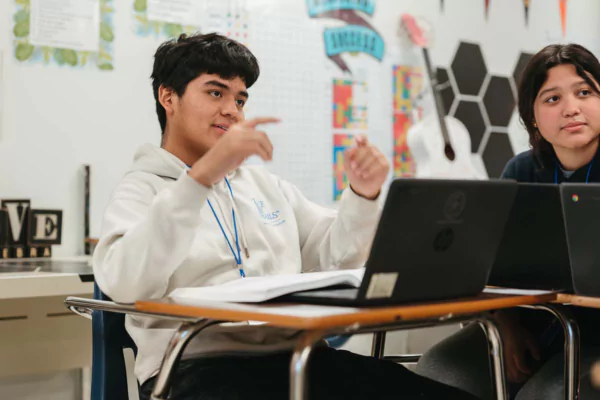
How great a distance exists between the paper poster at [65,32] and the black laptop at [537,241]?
1.71 m

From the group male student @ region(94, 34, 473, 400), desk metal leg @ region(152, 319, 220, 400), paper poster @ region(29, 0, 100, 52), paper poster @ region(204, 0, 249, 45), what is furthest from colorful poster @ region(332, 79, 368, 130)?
desk metal leg @ region(152, 319, 220, 400)

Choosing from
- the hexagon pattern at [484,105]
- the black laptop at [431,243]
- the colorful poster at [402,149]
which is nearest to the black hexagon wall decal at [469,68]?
the hexagon pattern at [484,105]

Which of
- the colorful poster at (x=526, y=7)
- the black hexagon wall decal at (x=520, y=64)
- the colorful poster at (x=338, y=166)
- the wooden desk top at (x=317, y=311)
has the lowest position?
the wooden desk top at (x=317, y=311)

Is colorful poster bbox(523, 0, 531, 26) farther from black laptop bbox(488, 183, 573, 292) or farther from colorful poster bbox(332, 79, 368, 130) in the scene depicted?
black laptop bbox(488, 183, 573, 292)

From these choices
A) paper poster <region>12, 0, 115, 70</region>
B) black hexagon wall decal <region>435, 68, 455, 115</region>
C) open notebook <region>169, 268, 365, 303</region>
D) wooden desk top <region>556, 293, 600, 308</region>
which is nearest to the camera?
open notebook <region>169, 268, 365, 303</region>

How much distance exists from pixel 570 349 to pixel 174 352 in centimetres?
69

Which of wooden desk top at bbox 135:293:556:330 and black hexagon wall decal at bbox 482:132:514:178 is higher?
black hexagon wall decal at bbox 482:132:514:178

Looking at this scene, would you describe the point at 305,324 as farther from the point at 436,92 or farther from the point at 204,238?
the point at 436,92

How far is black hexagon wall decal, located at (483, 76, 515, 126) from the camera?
369 centimetres

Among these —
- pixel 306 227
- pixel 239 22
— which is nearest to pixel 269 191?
pixel 306 227

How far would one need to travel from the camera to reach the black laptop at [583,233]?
1.21 meters

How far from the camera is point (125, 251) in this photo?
125cm

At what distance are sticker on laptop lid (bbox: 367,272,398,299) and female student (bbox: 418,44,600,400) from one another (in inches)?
23.9

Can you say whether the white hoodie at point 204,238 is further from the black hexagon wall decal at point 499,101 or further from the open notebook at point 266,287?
the black hexagon wall decal at point 499,101
